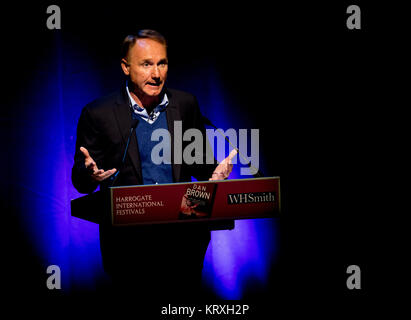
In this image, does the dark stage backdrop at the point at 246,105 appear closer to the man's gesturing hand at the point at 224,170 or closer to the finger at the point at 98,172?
the man's gesturing hand at the point at 224,170

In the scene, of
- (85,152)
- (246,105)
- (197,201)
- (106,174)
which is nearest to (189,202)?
(197,201)

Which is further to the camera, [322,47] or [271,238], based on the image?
[271,238]

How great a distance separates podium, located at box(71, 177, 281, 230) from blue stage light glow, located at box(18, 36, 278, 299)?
1.25 metres

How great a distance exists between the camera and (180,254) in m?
3.17

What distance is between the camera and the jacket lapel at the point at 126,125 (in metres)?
3.06

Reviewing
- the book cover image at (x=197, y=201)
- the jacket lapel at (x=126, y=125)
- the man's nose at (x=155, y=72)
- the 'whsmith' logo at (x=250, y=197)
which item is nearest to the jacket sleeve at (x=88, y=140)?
the jacket lapel at (x=126, y=125)

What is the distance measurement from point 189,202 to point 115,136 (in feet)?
1.96

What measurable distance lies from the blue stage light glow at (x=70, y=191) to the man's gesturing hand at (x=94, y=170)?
1188 millimetres

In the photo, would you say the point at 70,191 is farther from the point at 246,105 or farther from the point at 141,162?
the point at 246,105

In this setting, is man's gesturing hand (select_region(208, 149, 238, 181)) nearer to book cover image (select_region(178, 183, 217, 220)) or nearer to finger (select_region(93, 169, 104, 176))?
book cover image (select_region(178, 183, 217, 220))

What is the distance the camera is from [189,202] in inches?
110
